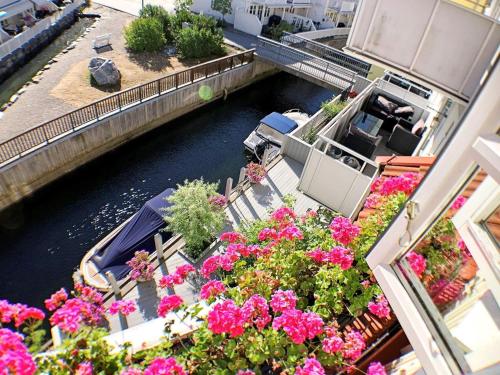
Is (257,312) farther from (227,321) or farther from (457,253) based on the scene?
(457,253)

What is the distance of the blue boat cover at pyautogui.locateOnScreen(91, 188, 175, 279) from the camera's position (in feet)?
33.4

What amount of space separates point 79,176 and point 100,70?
5985mm

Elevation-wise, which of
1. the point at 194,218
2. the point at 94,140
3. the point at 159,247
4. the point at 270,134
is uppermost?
the point at 194,218

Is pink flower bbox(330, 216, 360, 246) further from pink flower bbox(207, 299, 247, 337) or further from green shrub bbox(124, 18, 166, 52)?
green shrub bbox(124, 18, 166, 52)

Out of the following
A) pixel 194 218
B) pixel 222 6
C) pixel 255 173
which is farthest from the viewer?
pixel 222 6

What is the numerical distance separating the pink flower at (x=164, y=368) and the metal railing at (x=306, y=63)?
1918 cm

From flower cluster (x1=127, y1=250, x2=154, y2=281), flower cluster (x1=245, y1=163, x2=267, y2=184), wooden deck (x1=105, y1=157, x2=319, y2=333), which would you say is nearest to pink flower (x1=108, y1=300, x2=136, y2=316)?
wooden deck (x1=105, y1=157, x2=319, y2=333)

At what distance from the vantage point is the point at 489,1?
20.8 ft

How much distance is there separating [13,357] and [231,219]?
29.7 ft

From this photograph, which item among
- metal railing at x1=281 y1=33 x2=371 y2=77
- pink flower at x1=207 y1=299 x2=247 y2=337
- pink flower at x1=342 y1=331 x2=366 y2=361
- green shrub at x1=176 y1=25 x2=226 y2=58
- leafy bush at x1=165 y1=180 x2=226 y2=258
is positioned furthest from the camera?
metal railing at x1=281 y1=33 x2=371 y2=77

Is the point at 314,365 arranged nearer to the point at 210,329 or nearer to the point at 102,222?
the point at 210,329

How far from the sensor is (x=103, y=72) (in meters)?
17.4

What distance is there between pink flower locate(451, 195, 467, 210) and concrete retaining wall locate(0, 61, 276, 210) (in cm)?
1435

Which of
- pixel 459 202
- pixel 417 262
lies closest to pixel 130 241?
pixel 417 262
